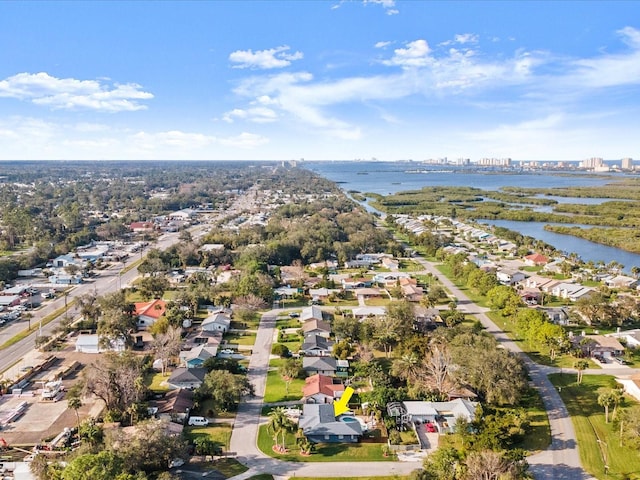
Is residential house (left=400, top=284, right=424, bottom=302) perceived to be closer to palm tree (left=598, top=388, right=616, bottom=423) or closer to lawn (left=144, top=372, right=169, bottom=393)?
palm tree (left=598, top=388, right=616, bottom=423)

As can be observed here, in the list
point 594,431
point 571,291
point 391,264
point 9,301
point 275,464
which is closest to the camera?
point 275,464

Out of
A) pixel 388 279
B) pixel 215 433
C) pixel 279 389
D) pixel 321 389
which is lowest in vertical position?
pixel 215 433

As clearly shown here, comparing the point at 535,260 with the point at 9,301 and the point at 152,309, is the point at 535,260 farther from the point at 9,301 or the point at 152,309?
the point at 9,301

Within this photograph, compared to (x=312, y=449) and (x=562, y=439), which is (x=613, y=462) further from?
(x=312, y=449)

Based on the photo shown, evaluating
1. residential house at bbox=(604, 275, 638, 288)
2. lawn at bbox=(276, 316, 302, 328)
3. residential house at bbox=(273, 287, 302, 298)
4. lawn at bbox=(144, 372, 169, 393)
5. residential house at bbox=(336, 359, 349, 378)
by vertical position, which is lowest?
lawn at bbox=(144, 372, 169, 393)

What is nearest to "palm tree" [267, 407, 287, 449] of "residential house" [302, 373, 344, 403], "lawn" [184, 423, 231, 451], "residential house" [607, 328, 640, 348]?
"lawn" [184, 423, 231, 451]

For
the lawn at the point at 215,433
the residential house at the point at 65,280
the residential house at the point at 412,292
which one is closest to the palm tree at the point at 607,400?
the lawn at the point at 215,433

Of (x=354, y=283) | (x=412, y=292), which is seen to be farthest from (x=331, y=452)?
(x=354, y=283)
